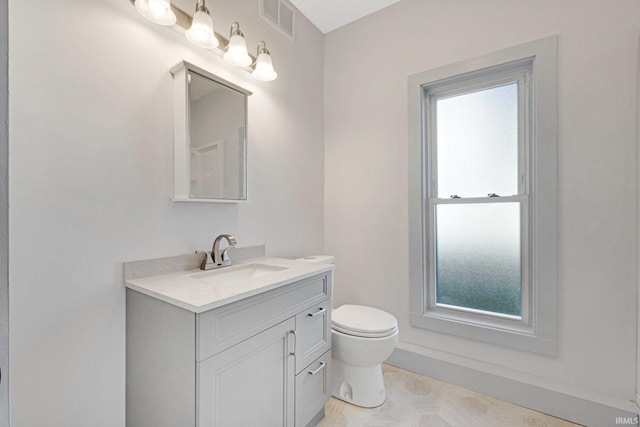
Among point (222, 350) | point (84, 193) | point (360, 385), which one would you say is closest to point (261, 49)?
point (84, 193)

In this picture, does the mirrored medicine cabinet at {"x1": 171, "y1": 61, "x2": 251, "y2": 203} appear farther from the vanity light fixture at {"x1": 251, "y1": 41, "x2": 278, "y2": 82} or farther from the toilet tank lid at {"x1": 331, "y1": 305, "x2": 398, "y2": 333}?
the toilet tank lid at {"x1": 331, "y1": 305, "x2": 398, "y2": 333}

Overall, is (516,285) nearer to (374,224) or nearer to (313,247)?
(374,224)

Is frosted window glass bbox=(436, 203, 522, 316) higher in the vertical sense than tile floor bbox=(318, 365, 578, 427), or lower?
higher

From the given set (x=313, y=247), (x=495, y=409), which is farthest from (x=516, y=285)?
(x=313, y=247)

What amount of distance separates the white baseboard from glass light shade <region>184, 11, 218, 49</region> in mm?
2217

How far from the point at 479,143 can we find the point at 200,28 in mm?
1728

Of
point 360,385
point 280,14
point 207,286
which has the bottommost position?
point 360,385

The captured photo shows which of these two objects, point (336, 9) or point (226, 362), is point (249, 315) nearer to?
point (226, 362)

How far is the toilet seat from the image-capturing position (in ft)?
4.96

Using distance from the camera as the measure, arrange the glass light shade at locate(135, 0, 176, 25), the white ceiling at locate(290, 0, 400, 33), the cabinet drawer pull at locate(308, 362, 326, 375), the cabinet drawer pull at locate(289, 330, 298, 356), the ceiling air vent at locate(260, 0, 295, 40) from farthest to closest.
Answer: the white ceiling at locate(290, 0, 400, 33)
the ceiling air vent at locate(260, 0, 295, 40)
the cabinet drawer pull at locate(308, 362, 326, 375)
the cabinet drawer pull at locate(289, 330, 298, 356)
the glass light shade at locate(135, 0, 176, 25)

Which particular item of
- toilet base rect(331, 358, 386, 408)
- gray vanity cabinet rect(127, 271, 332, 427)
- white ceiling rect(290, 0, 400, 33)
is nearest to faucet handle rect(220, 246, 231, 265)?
gray vanity cabinet rect(127, 271, 332, 427)

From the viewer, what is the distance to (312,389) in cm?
136

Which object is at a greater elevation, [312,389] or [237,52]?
[237,52]

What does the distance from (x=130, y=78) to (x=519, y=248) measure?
2.22m
